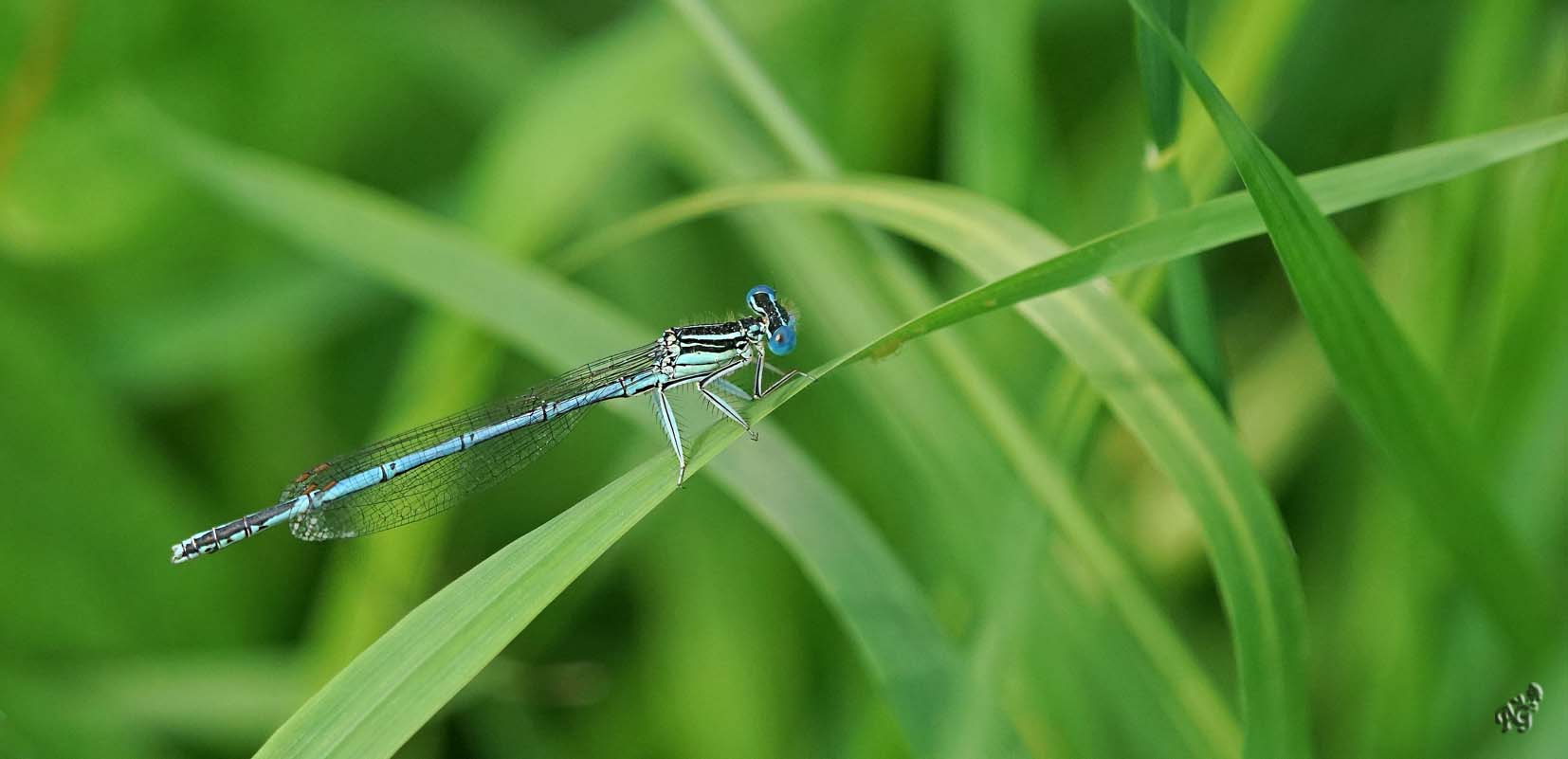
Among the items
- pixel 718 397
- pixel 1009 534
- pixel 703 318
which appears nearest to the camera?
pixel 1009 534

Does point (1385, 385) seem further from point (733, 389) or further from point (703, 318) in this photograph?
point (703, 318)

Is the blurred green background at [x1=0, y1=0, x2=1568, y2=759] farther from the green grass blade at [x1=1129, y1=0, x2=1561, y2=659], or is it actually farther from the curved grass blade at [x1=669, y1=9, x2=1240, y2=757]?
the green grass blade at [x1=1129, y1=0, x2=1561, y2=659]

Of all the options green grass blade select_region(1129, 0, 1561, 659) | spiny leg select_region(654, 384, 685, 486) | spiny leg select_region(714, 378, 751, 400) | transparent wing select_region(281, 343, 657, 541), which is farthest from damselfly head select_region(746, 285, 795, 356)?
green grass blade select_region(1129, 0, 1561, 659)

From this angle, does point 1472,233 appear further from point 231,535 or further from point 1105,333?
point 231,535

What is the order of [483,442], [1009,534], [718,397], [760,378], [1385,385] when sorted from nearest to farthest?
1. [1385,385]
2. [1009,534]
3. [718,397]
4. [760,378]
5. [483,442]

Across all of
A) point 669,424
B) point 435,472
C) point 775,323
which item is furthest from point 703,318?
point 669,424

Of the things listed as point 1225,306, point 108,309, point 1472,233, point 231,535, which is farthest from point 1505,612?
point 108,309

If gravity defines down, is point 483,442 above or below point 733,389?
above
